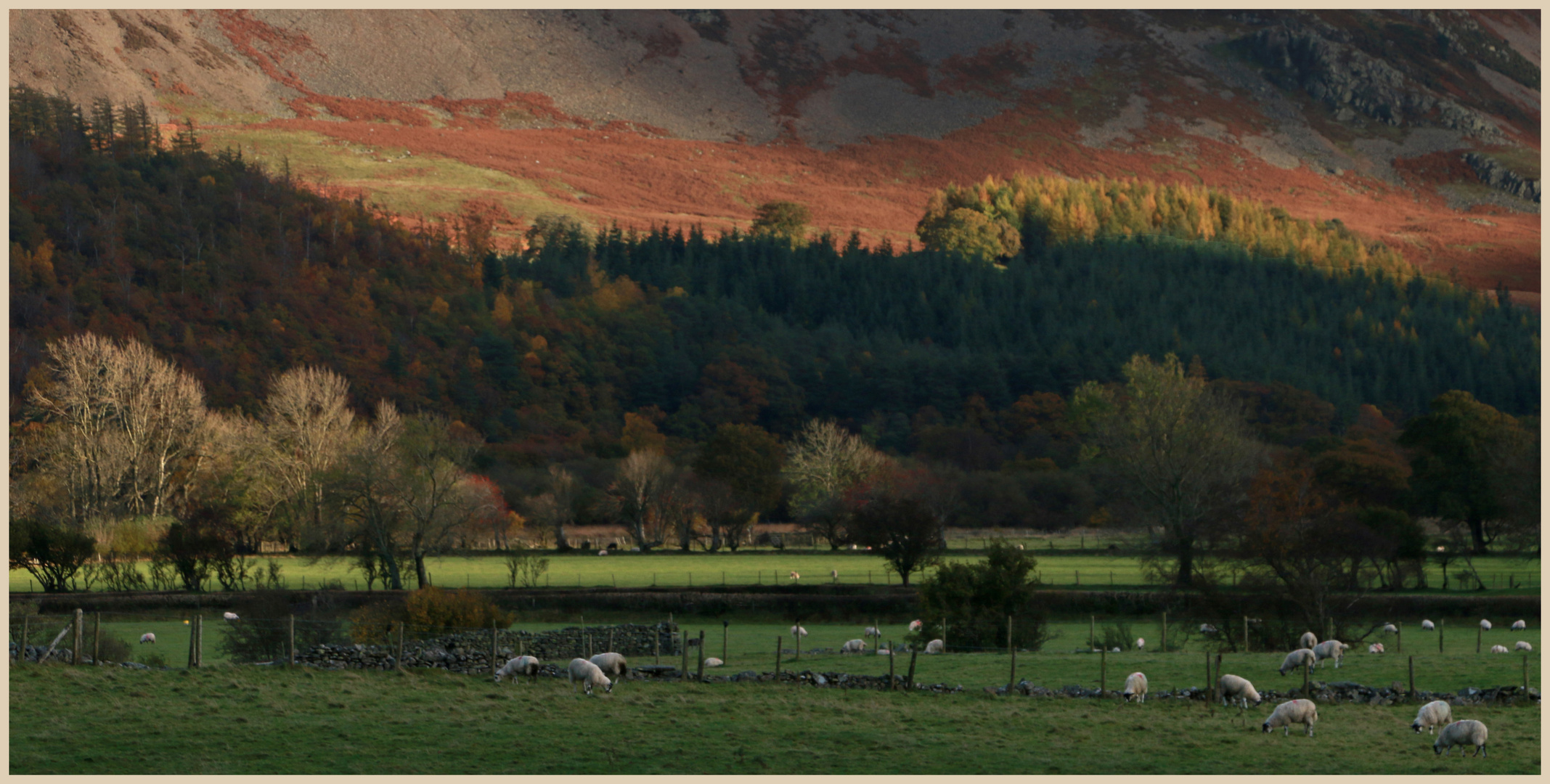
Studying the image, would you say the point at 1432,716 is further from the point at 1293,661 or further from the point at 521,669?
the point at 521,669

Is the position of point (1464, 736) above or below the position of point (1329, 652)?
above

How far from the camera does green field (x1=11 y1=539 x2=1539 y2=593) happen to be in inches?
2255

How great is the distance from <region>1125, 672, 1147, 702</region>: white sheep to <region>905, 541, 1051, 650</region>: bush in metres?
11.3

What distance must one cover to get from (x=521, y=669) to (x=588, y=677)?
91.8 inches

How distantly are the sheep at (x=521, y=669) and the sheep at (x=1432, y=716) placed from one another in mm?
15984

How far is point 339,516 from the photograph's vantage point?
57969 mm

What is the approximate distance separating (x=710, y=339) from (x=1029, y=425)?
49452 millimetres

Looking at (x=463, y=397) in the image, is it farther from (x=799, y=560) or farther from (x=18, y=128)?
(x=799, y=560)

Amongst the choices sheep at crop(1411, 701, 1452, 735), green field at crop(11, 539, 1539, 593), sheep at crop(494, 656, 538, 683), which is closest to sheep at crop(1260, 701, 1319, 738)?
sheep at crop(1411, 701, 1452, 735)

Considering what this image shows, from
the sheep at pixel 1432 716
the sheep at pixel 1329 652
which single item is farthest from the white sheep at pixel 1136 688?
the sheep at pixel 1329 652

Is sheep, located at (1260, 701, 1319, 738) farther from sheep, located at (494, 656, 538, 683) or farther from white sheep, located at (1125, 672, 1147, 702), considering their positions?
sheep, located at (494, 656, 538, 683)

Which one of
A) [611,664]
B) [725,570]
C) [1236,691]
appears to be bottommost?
[725,570]

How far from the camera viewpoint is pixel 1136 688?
1019 inches

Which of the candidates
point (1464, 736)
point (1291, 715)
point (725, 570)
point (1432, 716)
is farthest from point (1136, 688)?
point (725, 570)
